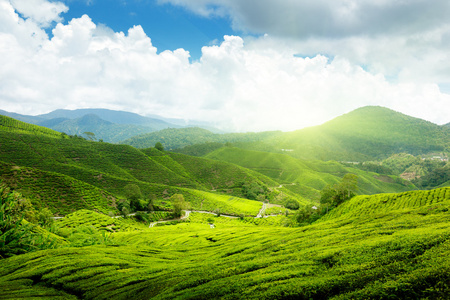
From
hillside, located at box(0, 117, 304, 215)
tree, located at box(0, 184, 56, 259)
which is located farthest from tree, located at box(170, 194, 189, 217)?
tree, located at box(0, 184, 56, 259)

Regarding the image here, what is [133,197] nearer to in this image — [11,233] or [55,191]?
[55,191]

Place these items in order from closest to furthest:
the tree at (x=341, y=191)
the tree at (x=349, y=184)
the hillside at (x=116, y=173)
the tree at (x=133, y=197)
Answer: the tree at (x=349, y=184), the tree at (x=341, y=191), the tree at (x=133, y=197), the hillside at (x=116, y=173)

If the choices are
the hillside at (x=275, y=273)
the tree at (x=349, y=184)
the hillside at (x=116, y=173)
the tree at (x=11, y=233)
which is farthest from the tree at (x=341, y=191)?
the tree at (x=11, y=233)

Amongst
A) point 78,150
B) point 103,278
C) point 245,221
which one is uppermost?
point 78,150

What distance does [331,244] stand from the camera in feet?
77.1

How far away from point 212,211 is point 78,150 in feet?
395

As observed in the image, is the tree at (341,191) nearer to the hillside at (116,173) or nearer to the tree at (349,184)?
the tree at (349,184)

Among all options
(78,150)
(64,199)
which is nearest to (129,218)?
(64,199)

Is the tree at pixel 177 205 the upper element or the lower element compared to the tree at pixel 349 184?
lower

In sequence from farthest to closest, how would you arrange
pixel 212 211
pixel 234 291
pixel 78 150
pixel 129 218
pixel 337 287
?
pixel 78 150 → pixel 212 211 → pixel 129 218 → pixel 234 291 → pixel 337 287

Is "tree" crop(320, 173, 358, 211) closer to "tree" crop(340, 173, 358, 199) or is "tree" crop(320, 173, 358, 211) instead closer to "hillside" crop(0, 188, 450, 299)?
"tree" crop(340, 173, 358, 199)

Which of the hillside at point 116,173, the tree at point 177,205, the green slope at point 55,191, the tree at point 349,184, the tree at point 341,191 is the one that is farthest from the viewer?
the hillside at point 116,173

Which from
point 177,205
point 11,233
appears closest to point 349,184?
point 177,205

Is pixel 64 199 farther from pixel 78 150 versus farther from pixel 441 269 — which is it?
pixel 441 269
